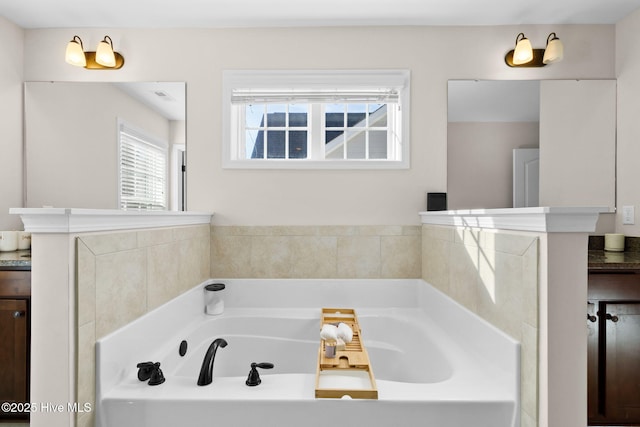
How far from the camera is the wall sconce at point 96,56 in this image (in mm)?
2135

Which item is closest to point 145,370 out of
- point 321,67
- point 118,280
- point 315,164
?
point 118,280

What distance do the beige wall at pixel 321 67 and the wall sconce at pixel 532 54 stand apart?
5 centimetres

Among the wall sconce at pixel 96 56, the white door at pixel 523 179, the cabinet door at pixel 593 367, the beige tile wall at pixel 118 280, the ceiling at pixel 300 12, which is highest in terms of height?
the ceiling at pixel 300 12

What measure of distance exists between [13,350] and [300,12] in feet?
7.68

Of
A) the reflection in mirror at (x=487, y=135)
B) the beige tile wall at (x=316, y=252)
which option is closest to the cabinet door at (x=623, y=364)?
the reflection in mirror at (x=487, y=135)

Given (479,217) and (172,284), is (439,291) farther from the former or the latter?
(172,284)

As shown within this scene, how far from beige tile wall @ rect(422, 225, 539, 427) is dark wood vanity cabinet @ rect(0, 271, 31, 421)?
205 cm

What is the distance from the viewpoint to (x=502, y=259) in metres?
1.22

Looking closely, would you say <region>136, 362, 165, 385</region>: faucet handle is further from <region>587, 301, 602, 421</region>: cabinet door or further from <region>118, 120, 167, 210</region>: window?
<region>587, 301, 602, 421</region>: cabinet door

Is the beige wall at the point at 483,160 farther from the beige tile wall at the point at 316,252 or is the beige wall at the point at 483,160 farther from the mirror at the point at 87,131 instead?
the mirror at the point at 87,131

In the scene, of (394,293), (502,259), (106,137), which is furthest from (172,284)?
(502,259)

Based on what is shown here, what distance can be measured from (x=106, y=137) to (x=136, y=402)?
173 cm

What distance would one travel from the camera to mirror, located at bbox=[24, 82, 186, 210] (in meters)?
2.22

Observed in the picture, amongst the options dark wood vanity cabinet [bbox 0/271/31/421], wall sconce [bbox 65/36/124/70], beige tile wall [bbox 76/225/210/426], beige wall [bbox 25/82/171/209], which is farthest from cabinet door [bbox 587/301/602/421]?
wall sconce [bbox 65/36/124/70]
